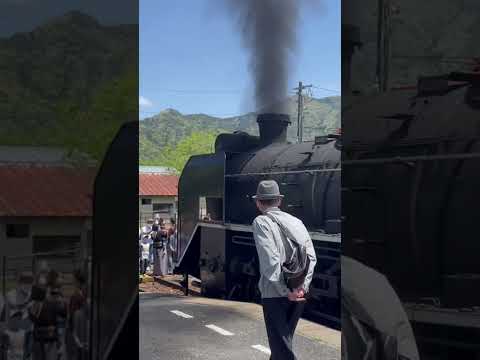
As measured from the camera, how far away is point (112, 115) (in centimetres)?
201

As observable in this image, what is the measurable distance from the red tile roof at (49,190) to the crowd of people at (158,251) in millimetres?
6145

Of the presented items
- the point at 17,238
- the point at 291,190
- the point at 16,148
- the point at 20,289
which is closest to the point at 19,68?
the point at 16,148

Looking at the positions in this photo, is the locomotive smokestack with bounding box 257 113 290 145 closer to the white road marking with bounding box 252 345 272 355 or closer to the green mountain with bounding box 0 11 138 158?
the white road marking with bounding box 252 345 272 355

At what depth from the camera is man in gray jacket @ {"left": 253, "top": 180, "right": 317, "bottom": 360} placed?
2.95m

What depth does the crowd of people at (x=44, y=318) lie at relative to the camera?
6.50ft

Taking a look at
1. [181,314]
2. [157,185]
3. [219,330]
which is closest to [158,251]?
[181,314]

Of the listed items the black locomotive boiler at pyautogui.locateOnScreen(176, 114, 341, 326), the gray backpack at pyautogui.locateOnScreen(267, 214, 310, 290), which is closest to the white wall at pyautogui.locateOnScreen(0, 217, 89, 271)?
the gray backpack at pyautogui.locateOnScreen(267, 214, 310, 290)

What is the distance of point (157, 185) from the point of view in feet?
68.4

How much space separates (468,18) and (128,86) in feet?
4.57

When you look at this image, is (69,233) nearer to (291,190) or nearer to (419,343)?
(419,343)

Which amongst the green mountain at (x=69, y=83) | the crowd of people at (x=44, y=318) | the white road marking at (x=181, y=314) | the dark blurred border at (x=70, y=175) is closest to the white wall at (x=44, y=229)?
the dark blurred border at (x=70, y=175)

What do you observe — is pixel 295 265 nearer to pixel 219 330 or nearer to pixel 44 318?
pixel 219 330

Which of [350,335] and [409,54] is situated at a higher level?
[409,54]

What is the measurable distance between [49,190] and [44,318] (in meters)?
0.53
